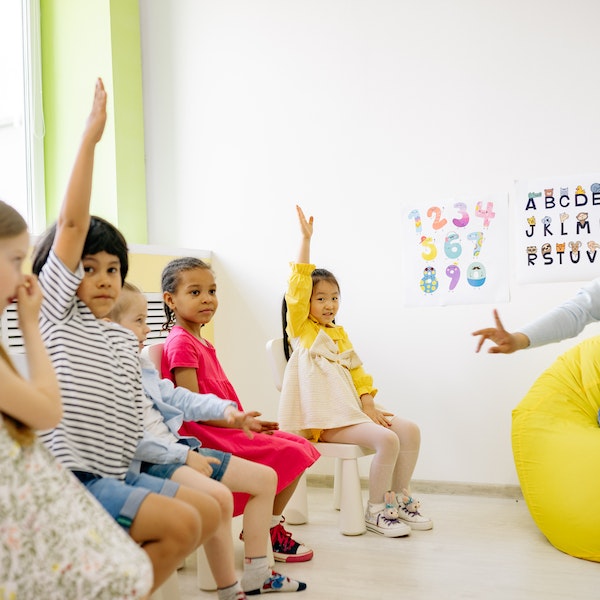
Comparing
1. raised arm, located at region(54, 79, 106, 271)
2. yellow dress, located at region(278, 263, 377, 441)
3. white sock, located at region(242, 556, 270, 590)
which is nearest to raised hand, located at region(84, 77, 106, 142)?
raised arm, located at region(54, 79, 106, 271)

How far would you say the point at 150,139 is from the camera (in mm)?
3771

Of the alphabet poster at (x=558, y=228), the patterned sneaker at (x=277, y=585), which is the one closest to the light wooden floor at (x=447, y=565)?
the patterned sneaker at (x=277, y=585)

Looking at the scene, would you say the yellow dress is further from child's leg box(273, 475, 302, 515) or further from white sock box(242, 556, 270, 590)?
white sock box(242, 556, 270, 590)

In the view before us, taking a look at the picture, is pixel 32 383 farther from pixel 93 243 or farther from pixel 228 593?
pixel 228 593

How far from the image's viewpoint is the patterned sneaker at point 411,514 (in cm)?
271

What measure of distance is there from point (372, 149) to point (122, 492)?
2.23 meters

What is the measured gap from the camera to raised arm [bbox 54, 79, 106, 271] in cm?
146

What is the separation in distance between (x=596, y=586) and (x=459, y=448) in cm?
112

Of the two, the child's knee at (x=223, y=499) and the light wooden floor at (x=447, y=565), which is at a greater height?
the child's knee at (x=223, y=499)

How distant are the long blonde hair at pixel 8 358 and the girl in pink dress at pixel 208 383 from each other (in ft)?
2.93

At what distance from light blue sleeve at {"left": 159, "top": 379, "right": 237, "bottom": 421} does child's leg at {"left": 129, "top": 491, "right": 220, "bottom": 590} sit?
54cm

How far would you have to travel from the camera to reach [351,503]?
2.68 meters

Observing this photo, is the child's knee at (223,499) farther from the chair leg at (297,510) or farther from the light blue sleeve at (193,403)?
the chair leg at (297,510)

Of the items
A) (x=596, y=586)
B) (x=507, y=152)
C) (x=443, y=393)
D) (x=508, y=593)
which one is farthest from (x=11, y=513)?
(x=507, y=152)
